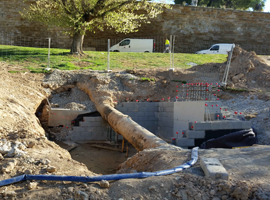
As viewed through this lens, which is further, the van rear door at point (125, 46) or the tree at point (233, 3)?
the tree at point (233, 3)

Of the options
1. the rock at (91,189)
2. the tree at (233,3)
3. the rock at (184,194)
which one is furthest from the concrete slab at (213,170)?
the tree at (233,3)

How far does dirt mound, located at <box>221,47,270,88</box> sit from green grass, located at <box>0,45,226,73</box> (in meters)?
2.94

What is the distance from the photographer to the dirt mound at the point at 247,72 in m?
13.0

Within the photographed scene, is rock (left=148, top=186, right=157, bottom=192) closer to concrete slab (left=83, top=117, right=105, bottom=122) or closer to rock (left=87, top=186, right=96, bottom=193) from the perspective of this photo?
rock (left=87, top=186, right=96, bottom=193)

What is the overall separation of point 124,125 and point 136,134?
100 cm

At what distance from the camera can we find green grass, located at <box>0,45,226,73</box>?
14328 mm

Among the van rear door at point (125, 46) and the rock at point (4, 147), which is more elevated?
the van rear door at point (125, 46)

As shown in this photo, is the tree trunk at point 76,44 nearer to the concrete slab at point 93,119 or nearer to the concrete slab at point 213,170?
the concrete slab at point 93,119

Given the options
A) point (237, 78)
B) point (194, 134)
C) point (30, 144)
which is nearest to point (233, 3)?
point (237, 78)

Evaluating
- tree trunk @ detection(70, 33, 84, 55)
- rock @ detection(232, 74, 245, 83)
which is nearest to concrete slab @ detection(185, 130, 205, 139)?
rock @ detection(232, 74, 245, 83)

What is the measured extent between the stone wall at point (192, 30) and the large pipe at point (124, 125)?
1075 cm

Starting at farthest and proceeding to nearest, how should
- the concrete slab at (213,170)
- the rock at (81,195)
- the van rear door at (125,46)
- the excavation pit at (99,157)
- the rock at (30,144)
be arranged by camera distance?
the van rear door at (125,46)
the excavation pit at (99,157)
the rock at (30,144)
the concrete slab at (213,170)
the rock at (81,195)

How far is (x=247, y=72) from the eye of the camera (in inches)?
528

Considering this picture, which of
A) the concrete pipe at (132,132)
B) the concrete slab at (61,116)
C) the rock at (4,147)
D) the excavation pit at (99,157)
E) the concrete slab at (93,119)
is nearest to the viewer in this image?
the rock at (4,147)
